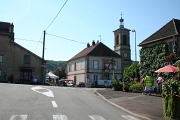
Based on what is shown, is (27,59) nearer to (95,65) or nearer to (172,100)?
(95,65)

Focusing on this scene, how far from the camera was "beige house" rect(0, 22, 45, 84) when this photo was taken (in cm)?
4169

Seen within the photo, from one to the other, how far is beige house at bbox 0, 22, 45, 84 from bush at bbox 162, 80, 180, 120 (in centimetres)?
3512

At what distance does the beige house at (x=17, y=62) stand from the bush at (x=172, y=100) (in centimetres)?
3512

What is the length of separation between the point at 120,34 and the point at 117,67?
44.2 feet

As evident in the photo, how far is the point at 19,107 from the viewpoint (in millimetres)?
10867

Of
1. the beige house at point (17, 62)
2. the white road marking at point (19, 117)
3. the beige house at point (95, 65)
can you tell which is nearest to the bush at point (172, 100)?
the white road marking at point (19, 117)

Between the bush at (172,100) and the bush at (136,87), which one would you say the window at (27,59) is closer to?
the bush at (136,87)

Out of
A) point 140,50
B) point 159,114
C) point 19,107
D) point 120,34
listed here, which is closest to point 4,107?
point 19,107

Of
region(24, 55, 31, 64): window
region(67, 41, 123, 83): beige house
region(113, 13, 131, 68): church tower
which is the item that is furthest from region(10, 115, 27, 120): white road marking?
region(113, 13, 131, 68): church tower

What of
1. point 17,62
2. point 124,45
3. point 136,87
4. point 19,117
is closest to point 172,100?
point 19,117

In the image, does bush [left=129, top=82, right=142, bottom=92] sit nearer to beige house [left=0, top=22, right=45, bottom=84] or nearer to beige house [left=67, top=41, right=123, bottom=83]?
beige house [left=0, top=22, right=45, bottom=84]

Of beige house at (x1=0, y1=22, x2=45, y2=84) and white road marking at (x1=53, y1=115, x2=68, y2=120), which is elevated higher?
beige house at (x1=0, y1=22, x2=45, y2=84)

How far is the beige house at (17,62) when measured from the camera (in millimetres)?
41688

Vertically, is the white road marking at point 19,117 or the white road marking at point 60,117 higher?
the white road marking at point 19,117
